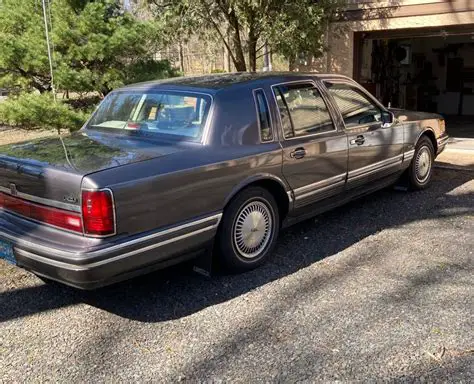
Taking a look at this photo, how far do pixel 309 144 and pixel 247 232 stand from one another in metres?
1.01

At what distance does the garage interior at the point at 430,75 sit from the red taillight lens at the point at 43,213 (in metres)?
9.98

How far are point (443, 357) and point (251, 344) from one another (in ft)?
3.67

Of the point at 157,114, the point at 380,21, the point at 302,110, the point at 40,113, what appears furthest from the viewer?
the point at 380,21

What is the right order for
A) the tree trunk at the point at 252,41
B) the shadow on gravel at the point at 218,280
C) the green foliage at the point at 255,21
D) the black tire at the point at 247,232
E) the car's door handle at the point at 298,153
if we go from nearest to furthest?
the shadow on gravel at the point at 218,280
the black tire at the point at 247,232
the car's door handle at the point at 298,153
the green foliage at the point at 255,21
the tree trunk at the point at 252,41

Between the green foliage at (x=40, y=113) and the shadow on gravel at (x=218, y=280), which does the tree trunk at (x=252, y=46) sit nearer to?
the green foliage at (x=40, y=113)

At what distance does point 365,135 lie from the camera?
5227mm

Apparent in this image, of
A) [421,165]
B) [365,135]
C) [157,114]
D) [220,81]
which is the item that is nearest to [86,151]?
[157,114]

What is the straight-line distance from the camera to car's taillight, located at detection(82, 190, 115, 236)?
3.17m

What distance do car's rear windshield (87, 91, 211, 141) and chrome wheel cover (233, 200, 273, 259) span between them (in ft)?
2.36

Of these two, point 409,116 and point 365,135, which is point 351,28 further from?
point 365,135

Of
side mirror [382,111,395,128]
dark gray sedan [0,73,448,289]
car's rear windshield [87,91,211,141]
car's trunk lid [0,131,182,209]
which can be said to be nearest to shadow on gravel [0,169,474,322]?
dark gray sedan [0,73,448,289]

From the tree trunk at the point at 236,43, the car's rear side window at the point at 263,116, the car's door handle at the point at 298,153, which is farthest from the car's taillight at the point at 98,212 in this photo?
the tree trunk at the point at 236,43

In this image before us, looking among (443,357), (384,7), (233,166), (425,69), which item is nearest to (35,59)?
(384,7)

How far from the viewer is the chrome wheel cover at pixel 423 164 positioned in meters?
6.33
